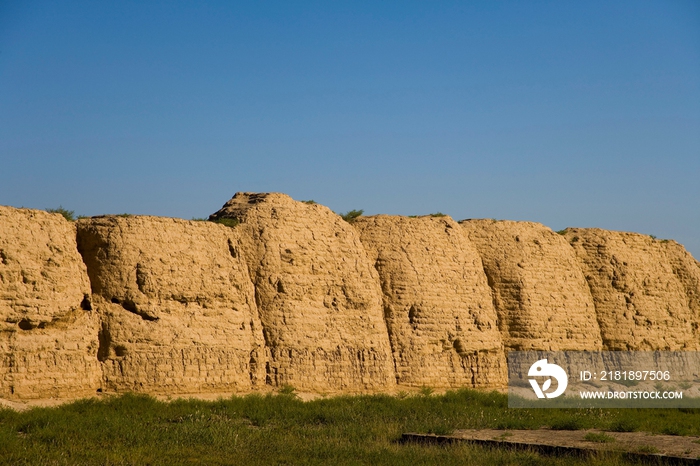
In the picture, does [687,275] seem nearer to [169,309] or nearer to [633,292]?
[633,292]

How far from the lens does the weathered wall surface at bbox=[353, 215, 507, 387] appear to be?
70.7 ft

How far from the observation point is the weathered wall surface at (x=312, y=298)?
1961cm

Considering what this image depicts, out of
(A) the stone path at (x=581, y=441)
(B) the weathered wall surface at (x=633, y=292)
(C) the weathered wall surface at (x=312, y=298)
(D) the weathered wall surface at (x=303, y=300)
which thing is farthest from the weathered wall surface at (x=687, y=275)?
(A) the stone path at (x=581, y=441)

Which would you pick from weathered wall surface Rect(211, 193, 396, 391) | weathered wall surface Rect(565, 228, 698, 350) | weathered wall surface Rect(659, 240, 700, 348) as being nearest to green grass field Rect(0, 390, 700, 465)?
weathered wall surface Rect(211, 193, 396, 391)

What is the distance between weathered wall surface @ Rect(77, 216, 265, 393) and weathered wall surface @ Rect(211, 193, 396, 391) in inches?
22.8

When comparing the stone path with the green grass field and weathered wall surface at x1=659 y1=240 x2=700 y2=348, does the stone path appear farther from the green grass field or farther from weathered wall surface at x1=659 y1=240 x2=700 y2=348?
weathered wall surface at x1=659 y1=240 x2=700 y2=348

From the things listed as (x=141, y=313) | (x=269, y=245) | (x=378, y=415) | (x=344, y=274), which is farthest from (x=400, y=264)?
(x=141, y=313)

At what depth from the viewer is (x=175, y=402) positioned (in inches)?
670

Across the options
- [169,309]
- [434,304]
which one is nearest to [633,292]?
[434,304]

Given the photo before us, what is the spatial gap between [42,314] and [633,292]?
54.2ft

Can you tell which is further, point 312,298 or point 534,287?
point 534,287

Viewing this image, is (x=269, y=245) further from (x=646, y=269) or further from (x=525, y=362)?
(x=646, y=269)

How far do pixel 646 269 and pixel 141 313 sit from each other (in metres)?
15.4

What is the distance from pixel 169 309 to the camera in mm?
18234
